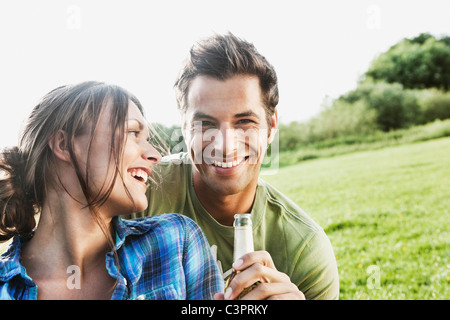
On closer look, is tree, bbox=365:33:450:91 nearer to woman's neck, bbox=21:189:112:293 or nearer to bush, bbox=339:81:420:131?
bush, bbox=339:81:420:131

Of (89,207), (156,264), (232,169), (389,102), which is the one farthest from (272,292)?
(389,102)

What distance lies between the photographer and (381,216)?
3.52 m

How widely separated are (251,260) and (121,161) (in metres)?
0.42

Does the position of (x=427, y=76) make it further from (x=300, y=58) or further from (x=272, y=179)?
(x=300, y=58)

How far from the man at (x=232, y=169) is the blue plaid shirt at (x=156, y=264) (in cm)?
15

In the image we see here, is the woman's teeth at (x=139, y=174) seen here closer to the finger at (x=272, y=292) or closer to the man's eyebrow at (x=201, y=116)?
the man's eyebrow at (x=201, y=116)

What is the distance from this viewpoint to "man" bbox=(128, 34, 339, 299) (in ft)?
4.65

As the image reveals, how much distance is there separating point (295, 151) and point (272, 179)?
35 cm

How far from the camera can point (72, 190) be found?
129 centimetres

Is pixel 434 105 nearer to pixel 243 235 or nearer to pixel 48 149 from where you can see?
pixel 243 235

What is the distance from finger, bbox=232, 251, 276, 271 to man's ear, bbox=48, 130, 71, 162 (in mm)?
512
